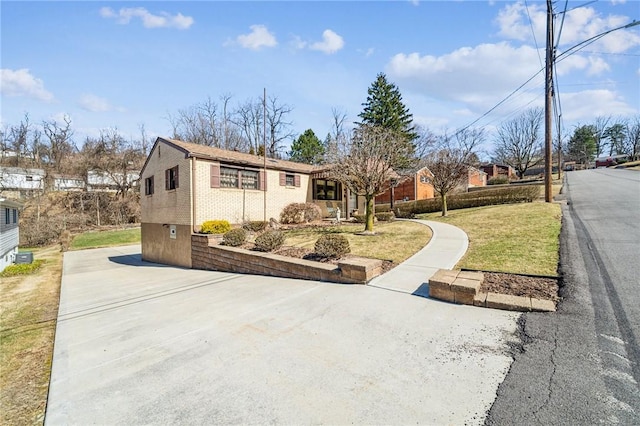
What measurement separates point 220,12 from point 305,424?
1213cm

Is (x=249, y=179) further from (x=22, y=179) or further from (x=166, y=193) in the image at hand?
(x=22, y=179)

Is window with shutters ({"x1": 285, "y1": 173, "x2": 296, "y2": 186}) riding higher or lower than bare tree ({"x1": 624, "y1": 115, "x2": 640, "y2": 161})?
lower

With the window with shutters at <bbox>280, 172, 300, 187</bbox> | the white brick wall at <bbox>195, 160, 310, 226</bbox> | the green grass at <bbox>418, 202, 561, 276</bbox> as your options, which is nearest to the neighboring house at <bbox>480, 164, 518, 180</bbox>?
the green grass at <bbox>418, 202, 561, 276</bbox>

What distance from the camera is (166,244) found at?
15578 mm

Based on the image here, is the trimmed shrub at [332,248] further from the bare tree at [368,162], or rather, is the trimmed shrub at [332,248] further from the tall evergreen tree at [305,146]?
the tall evergreen tree at [305,146]

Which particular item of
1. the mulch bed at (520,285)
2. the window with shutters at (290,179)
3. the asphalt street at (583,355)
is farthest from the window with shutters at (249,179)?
the asphalt street at (583,355)

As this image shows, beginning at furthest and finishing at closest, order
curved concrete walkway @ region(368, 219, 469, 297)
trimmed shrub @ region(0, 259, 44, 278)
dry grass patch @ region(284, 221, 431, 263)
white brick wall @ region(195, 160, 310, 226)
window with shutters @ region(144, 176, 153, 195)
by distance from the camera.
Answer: window with shutters @ region(144, 176, 153, 195), trimmed shrub @ region(0, 259, 44, 278), white brick wall @ region(195, 160, 310, 226), dry grass patch @ region(284, 221, 431, 263), curved concrete walkway @ region(368, 219, 469, 297)

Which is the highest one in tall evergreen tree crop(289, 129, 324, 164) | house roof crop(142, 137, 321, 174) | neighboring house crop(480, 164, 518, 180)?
tall evergreen tree crop(289, 129, 324, 164)

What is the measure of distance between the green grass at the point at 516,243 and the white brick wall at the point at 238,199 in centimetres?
910

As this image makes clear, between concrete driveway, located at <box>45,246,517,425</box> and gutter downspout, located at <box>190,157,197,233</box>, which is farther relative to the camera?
gutter downspout, located at <box>190,157,197,233</box>

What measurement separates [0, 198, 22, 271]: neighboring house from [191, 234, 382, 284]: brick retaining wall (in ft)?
33.6

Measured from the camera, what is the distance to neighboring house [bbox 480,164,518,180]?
170ft

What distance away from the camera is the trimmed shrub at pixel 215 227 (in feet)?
40.0

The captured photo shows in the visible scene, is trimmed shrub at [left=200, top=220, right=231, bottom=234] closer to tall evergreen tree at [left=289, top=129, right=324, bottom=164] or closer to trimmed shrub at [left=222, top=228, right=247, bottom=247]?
trimmed shrub at [left=222, top=228, right=247, bottom=247]
